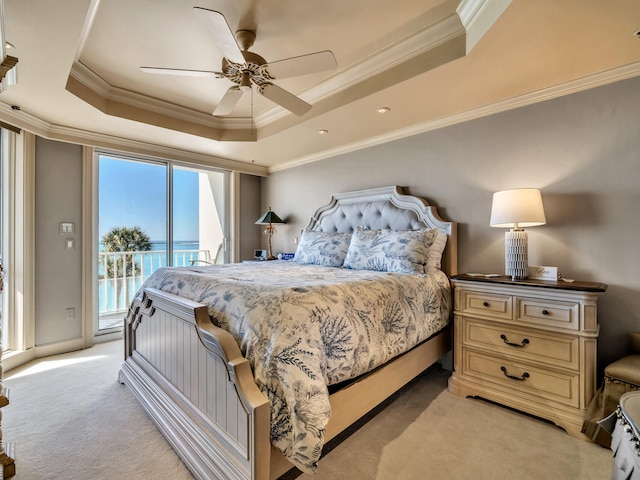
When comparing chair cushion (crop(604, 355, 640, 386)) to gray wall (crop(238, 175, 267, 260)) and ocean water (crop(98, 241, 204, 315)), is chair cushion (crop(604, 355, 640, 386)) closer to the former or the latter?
gray wall (crop(238, 175, 267, 260))

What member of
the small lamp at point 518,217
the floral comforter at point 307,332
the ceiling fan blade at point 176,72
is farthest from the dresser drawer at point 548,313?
the ceiling fan blade at point 176,72

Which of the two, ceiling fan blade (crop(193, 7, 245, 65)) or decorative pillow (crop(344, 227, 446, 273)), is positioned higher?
ceiling fan blade (crop(193, 7, 245, 65))

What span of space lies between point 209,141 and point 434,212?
267cm

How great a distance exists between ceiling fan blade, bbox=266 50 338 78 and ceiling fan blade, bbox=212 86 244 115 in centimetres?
32

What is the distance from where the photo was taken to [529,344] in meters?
2.01

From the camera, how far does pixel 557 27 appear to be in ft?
5.16

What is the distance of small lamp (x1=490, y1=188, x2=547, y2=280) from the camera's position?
210 centimetres

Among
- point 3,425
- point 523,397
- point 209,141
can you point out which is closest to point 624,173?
point 523,397

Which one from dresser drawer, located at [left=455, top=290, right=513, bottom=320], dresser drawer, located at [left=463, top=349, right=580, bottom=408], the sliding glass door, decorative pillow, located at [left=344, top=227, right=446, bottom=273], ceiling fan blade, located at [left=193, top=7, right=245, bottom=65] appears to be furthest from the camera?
the sliding glass door

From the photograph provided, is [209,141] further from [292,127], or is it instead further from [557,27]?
[557,27]

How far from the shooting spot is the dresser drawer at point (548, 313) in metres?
1.83

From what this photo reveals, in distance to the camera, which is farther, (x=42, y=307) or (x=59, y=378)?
(x=42, y=307)

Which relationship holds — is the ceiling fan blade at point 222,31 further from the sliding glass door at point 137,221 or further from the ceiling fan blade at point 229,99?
the sliding glass door at point 137,221

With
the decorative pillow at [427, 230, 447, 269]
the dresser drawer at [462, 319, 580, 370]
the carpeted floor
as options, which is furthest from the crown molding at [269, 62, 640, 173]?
the carpeted floor
